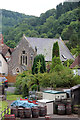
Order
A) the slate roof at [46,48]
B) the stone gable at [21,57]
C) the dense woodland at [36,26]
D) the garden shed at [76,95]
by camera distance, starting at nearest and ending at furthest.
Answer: the garden shed at [76,95] → the slate roof at [46,48] → the stone gable at [21,57] → the dense woodland at [36,26]

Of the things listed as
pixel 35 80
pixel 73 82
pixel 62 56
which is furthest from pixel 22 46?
pixel 73 82

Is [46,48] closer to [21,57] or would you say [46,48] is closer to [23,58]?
[23,58]

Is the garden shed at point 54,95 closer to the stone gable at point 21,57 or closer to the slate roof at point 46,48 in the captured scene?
the slate roof at point 46,48

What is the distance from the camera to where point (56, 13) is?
90.4m

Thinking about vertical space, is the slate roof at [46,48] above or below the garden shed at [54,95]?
above

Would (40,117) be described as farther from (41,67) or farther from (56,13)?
(56,13)

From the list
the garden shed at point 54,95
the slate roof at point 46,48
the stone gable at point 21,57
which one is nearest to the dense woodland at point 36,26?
the stone gable at point 21,57

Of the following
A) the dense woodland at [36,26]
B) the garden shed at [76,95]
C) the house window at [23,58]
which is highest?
the dense woodland at [36,26]

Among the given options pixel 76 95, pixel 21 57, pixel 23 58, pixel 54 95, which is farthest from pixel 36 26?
pixel 54 95

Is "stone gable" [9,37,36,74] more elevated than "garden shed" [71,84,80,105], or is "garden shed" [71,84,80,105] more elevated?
"stone gable" [9,37,36,74]

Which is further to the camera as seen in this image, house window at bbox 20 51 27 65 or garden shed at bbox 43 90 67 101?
house window at bbox 20 51 27 65

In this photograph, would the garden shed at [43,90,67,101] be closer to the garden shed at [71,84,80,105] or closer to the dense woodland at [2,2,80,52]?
the garden shed at [71,84,80,105]

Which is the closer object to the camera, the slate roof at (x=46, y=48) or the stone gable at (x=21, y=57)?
the slate roof at (x=46, y=48)

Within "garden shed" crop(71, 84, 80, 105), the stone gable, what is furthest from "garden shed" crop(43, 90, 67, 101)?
the stone gable
